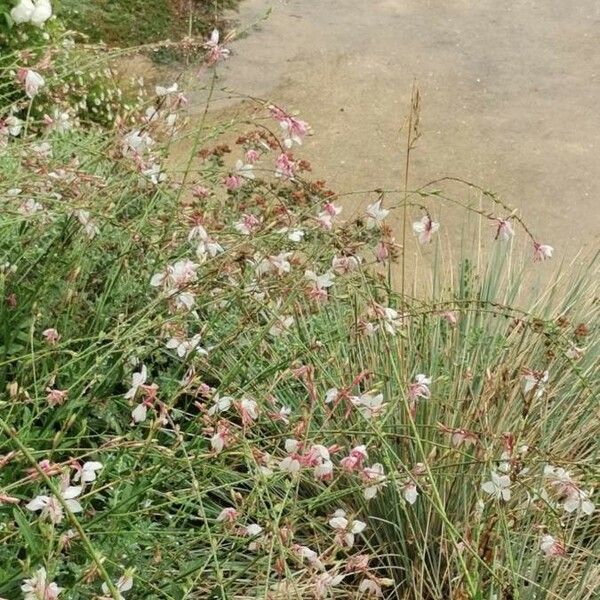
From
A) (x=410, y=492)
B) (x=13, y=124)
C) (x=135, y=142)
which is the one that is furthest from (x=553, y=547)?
(x=13, y=124)

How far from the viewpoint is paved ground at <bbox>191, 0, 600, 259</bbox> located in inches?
224

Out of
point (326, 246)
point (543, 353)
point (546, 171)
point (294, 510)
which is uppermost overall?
point (326, 246)

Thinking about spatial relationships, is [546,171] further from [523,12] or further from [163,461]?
[163,461]

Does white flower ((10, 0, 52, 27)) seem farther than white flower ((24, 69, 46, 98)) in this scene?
Yes

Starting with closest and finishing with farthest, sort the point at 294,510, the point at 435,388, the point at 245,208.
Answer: the point at 294,510 < the point at 435,388 < the point at 245,208

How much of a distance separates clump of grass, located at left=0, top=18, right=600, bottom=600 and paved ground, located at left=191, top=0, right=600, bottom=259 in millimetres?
2187

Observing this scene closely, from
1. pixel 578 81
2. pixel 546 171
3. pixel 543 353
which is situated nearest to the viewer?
pixel 543 353

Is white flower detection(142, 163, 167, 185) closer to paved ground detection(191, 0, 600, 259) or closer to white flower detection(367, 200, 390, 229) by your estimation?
white flower detection(367, 200, 390, 229)

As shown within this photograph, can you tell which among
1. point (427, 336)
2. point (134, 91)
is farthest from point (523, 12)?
point (427, 336)

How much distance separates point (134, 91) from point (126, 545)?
3.97 metres

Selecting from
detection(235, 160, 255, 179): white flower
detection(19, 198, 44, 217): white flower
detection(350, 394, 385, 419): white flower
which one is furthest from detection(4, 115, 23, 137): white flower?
detection(350, 394, 385, 419): white flower

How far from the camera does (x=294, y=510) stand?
2.24m

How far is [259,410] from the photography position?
2576 mm

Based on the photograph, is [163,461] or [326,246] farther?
[326,246]
